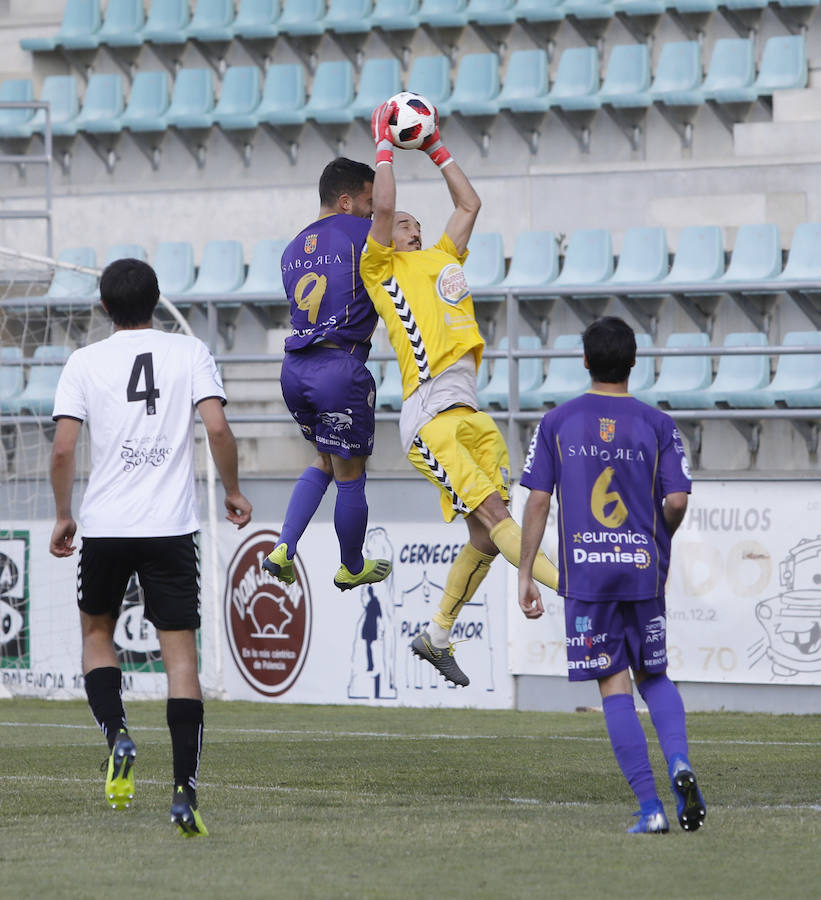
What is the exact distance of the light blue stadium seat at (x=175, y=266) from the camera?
16.2 metres

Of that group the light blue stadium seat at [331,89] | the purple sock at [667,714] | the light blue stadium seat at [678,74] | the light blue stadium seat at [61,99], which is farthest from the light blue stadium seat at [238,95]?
the purple sock at [667,714]

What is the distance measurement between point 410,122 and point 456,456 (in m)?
1.50

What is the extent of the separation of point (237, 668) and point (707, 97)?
730 centimetres

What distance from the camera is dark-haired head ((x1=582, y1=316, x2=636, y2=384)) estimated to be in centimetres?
542

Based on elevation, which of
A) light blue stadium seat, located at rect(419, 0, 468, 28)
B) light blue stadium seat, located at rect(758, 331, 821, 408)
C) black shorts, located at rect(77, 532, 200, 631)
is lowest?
black shorts, located at rect(77, 532, 200, 631)

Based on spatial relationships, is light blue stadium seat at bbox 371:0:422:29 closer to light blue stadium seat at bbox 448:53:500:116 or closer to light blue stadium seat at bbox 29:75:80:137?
light blue stadium seat at bbox 448:53:500:116

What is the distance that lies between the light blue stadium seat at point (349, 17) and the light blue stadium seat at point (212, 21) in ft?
4.05

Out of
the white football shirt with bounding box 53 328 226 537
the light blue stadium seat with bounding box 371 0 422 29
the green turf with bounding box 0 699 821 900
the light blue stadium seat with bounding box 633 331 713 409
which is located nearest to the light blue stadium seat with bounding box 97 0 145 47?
the light blue stadium seat with bounding box 371 0 422 29

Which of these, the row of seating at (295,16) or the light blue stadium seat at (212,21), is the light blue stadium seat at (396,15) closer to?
the row of seating at (295,16)

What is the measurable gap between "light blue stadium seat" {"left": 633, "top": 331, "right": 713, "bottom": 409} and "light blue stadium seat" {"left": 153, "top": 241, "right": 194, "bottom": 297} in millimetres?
5007

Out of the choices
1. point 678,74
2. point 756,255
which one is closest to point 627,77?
point 678,74

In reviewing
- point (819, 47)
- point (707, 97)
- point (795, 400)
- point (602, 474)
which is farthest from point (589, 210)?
point (602, 474)

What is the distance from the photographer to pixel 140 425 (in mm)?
5613

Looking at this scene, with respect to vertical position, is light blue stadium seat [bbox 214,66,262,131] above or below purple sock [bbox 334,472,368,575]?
above
